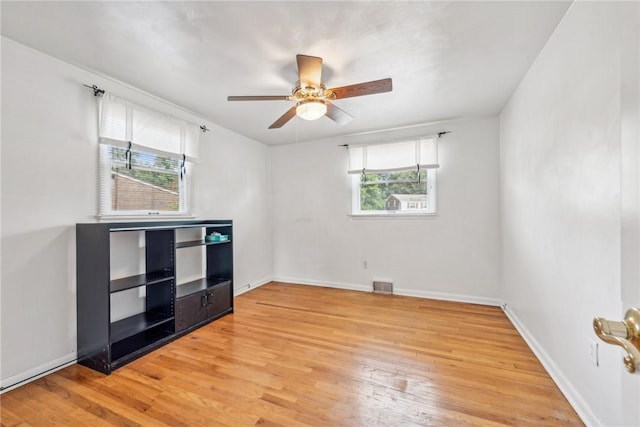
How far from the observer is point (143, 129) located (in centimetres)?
279

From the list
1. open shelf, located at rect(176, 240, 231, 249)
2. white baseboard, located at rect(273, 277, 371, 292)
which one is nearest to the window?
open shelf, located at rect(176, 240, 231, 249)

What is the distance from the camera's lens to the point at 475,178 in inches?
144

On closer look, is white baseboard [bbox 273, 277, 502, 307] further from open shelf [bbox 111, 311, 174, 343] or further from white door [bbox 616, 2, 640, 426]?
white door [bbox 616, 2, 640, 426]

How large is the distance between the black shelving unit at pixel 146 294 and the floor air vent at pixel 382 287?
83.6 inches

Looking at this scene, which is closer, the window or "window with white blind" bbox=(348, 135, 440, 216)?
the window

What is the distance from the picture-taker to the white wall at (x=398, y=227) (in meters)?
3.62

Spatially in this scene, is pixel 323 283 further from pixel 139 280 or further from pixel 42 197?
pixel 42 197

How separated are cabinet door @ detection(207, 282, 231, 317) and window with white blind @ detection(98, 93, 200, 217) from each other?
3.25ft

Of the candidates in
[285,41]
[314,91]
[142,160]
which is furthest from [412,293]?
[142,160]

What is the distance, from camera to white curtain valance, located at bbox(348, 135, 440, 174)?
3.86 metres

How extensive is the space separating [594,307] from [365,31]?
217 cm

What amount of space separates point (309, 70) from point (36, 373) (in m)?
3.05

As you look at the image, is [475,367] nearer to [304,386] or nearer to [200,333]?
[304,386]

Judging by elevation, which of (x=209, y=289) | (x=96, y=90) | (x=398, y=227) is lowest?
(x=209, y=289)
